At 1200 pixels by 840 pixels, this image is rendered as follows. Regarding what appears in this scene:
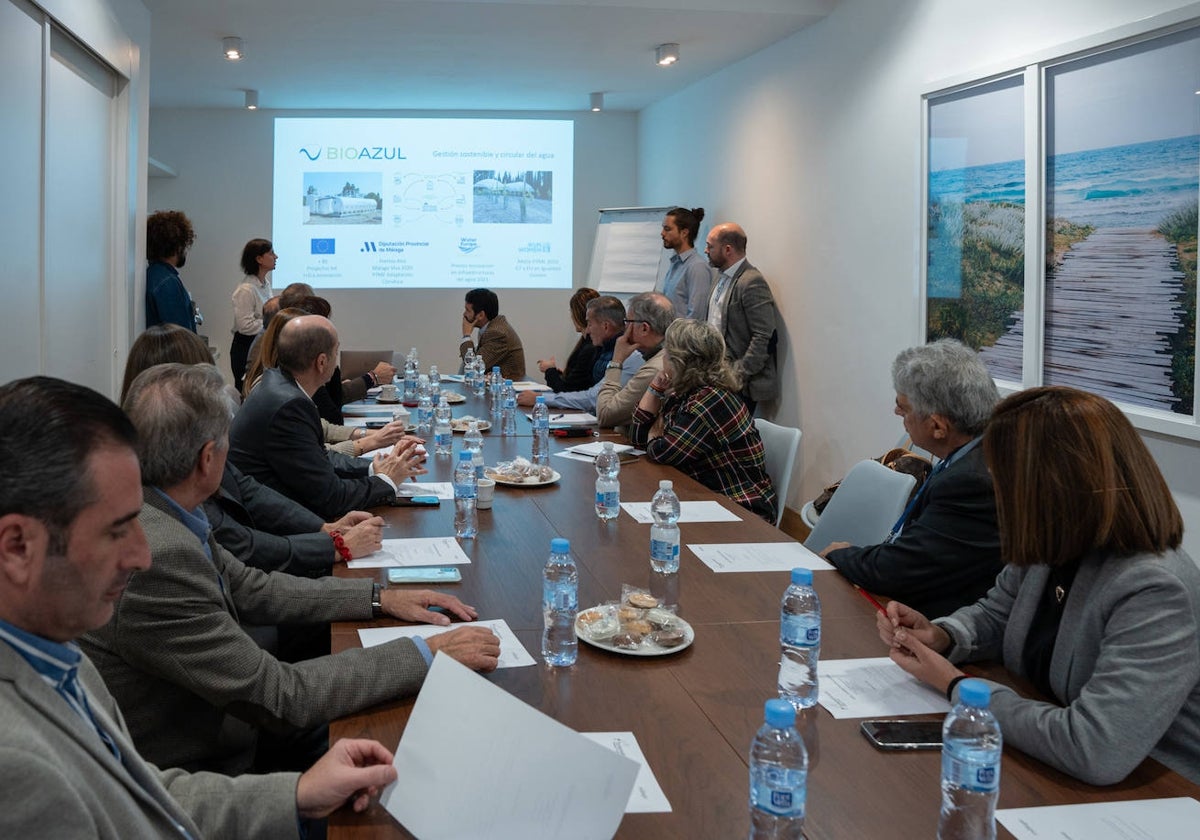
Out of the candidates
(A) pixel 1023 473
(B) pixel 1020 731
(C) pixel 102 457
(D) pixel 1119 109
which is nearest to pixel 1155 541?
(A) pixel 1023 473

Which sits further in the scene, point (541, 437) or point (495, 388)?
point (495, 388)

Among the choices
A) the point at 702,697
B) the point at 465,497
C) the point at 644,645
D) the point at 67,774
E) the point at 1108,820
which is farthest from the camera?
the point at 465,497

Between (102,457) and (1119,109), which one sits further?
(1119,109)

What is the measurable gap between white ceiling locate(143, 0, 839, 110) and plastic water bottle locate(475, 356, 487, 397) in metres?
2.08

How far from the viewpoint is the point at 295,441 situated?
3.25 meters

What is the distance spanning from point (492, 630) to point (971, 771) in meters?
0.99

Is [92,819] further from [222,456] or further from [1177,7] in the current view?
[1177,7]

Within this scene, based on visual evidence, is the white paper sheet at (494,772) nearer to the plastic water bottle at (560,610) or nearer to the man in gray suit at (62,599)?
the man in gray suit at (62,599)

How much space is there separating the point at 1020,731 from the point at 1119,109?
9.48 ft

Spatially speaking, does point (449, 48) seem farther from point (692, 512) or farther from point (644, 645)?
point (644, 645)

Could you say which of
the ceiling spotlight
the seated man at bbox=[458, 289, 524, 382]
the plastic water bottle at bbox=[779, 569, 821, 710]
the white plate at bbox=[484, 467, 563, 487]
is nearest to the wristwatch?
the plastic water bottle at bbox=[779, 569, 821, 710]

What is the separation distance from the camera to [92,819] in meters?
1.01

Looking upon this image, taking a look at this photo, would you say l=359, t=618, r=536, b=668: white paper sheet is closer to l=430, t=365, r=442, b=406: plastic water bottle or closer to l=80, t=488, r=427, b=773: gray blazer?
l=80, t=488, r=427, b=773: gray blazer

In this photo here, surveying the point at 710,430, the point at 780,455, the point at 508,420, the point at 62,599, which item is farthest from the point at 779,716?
the point at 508,420
